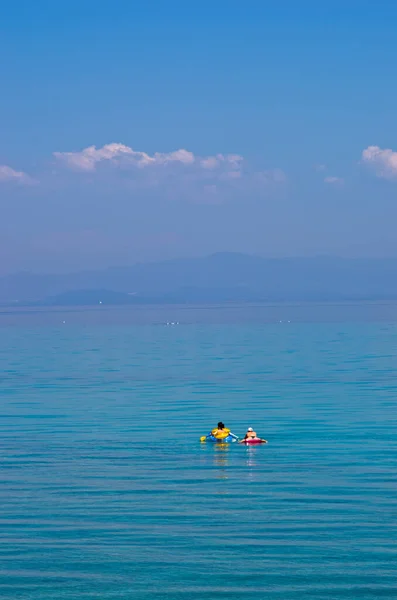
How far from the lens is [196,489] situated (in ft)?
126

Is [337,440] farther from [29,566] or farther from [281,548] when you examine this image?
[29,566]

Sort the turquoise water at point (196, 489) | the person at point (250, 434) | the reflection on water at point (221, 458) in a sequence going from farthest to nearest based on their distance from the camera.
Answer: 1. the person at point (250, 434)
2. the reflection on water at point (221, 458)
3. the turquoise water at point (196, 489)

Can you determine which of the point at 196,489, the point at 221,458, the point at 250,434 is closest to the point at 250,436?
the point at 250,434

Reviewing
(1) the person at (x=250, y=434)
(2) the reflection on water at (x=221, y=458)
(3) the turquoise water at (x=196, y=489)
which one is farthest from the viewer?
(1) the person at (x=250, y=434)

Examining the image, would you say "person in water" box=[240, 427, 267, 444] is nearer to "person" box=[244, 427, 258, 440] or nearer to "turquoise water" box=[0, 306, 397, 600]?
"person" box=[244, 427, 258, 440]

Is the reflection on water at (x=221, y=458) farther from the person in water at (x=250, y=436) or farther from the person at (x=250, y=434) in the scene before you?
the person at (x=250, y=434)

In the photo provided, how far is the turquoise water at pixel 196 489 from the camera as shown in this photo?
2760 cm

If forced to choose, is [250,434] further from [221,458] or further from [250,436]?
[221,458]

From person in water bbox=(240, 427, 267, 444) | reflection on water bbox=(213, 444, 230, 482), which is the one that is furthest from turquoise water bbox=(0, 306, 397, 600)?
person in water bbox=(240, 427, 267, 444)

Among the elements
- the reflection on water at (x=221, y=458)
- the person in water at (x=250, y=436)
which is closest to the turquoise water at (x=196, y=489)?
the reflection on water at (x=221, y=458)

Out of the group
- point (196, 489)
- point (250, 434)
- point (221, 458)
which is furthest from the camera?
point (250, 434)

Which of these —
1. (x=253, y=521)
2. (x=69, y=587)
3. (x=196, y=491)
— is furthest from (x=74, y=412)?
(x=69, y=587)

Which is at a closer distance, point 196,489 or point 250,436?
point 196,489

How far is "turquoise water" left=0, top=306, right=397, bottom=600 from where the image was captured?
27.6m
